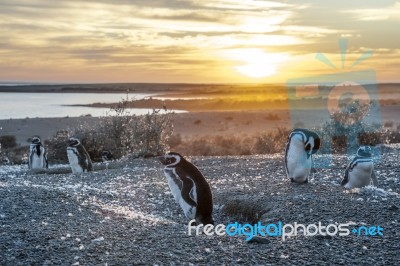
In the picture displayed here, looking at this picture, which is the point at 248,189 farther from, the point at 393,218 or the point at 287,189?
the point at 393,218

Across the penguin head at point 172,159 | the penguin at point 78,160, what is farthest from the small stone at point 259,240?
the penguin at point 78,160

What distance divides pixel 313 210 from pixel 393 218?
85cm

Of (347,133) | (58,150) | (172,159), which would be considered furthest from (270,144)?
(172,159)

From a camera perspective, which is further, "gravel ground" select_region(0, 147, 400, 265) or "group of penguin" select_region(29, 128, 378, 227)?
"group of penguin" select_region(29, 128, 378, 227)

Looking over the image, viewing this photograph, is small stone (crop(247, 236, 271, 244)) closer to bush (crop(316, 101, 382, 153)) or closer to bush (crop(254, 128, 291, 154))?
bush (crop(316, 101, 382, 153))

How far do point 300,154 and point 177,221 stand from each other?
2.55 meters

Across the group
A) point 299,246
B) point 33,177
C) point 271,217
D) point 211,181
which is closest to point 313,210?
point 271,217

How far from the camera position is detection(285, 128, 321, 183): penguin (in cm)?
871

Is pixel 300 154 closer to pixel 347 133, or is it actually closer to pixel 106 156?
pixel 347 133

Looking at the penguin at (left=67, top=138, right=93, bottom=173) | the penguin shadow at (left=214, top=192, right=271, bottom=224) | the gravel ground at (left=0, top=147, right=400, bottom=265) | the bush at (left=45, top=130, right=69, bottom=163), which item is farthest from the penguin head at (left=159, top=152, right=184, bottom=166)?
the bush at (left=45, top=130, right=69, bottom=163)

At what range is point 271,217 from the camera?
6.68 metres

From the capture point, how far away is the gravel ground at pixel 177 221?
16.5ft

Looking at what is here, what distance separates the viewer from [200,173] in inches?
284

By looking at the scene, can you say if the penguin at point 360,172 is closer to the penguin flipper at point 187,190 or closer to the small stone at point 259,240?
the penguin flipper at point 187,190
